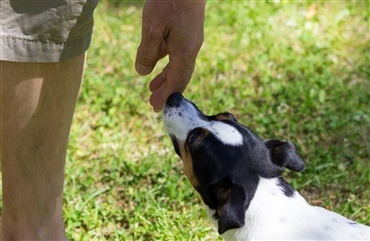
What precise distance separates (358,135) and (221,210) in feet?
5.75

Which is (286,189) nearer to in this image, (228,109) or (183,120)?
(183,120)

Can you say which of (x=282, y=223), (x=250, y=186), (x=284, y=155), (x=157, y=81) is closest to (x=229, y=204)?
(x=250, y=186)

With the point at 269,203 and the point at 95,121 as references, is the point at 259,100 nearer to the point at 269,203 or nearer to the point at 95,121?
the point at 95,121

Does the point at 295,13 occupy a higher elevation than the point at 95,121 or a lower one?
higher

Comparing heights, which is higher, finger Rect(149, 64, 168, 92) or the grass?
finger Rect(149, 64, 168, 92)

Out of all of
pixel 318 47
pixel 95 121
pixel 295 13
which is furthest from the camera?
pixel 295 13

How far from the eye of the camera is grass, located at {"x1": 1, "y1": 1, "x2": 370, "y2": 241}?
11.2 ft

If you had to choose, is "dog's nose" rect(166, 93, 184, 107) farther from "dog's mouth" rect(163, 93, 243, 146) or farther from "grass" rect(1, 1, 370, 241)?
"grass" rect(1, 1, 370, 241)

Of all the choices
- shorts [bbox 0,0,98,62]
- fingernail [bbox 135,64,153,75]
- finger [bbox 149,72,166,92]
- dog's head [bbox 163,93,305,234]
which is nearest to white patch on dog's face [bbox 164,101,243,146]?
dog's head [bbox 163,93,305,234]

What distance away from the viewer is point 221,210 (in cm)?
254

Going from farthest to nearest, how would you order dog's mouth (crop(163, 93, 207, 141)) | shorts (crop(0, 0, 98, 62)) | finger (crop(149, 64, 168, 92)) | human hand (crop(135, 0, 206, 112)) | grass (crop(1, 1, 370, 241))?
grass (crop(1, 1, 370, 241)), dog's mouth (crop(163, 93, 207, 141)), finger (crop(149, 64, 168, 92)), shorts (crop(0, 0, 98, 62)), human hand (crop(135, 0, 206, 112))

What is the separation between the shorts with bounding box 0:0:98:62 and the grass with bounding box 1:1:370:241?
1045 mm

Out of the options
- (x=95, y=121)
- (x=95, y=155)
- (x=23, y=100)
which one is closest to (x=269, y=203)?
(x=23, y=100)

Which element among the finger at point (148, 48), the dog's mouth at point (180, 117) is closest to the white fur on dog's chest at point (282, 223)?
the dog's mouth at point (180, 117)
